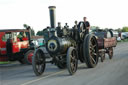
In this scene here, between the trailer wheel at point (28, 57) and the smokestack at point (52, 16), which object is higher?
the smokestack at point (52, 16)

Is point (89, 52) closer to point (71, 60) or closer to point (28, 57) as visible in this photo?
point (71, 60)

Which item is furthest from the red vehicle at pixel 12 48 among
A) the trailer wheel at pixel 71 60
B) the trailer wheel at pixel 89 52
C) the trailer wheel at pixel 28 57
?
the trailer wheel at pixel 71 60

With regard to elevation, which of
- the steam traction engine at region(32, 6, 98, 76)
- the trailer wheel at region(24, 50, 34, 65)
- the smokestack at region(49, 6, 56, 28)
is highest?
the smokestack at region(49, 6, 56, 28)

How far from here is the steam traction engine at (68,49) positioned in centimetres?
837

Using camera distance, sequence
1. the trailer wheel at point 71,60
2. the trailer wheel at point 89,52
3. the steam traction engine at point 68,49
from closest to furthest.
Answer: the trailer wheel at point 71,60 < the steam traction engine at point 68,49 < the trailer wheel at point 89,52

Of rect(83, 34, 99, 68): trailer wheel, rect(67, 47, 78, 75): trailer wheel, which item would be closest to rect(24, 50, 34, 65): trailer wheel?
rect(83, 34, 99, 68): trailer wheel

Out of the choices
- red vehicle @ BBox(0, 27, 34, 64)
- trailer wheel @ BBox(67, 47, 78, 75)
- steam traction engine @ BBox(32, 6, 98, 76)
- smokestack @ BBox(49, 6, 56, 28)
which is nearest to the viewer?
trailer wheel @ BBox(67, 47, 78, 75)

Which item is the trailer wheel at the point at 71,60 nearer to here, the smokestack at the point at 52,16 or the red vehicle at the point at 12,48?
the smokestack at the point at 52,16

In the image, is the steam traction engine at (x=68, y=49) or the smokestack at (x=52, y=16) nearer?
the steam traction engine at (x=68, y=49)

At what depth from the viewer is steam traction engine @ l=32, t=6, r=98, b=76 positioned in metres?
8.37

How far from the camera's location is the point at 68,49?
8289 millimetres

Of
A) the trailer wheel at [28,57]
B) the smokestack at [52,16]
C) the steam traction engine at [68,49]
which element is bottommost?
the trailer wheel at [28,57]

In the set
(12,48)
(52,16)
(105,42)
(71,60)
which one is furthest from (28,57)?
(71,60)

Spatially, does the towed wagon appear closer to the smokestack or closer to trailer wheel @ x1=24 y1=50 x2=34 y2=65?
the smokestack
